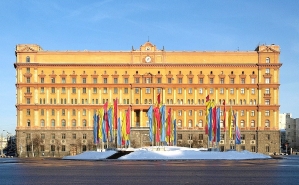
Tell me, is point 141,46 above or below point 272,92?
above

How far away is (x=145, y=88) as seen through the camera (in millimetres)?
171250

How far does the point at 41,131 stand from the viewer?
168 meters

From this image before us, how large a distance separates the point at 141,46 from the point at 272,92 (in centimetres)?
4257

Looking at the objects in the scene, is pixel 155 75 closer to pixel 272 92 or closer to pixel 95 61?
pixel 95 61

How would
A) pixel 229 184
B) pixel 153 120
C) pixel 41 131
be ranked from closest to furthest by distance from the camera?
pixel 229 184, pixel 153 120, pixel 41 131

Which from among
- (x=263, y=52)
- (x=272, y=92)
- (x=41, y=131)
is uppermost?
(x=263, y=52)

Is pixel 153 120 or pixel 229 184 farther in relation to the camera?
pixel 153 120

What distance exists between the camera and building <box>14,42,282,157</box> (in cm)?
16862


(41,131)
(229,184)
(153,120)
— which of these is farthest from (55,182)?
(41,131)

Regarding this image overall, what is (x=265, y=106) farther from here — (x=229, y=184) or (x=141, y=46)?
(x=229, y=184)

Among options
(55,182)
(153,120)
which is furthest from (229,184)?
(153,120)

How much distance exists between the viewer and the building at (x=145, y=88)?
168625 mm

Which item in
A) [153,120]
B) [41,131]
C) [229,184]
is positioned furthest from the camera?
[41,131]

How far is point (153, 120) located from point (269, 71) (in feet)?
260
